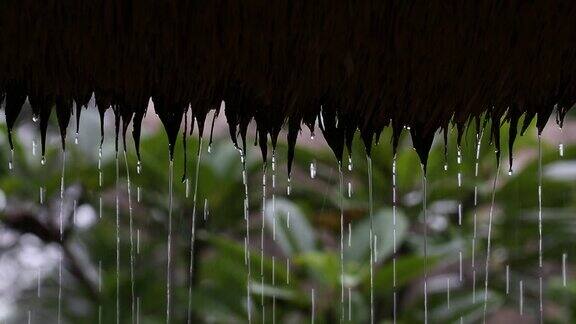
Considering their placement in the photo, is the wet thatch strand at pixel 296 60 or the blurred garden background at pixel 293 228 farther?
the blurred garden background at pixel 293 228

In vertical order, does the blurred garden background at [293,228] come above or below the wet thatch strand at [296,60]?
below

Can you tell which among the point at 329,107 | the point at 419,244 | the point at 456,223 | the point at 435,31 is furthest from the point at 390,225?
the point at 435,31

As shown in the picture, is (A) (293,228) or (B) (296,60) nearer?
(B) (296,60)

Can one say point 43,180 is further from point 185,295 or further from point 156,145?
point 185,295

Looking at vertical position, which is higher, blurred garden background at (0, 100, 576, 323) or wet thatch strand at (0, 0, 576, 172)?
wet thatch strand at (0, 0, 576, 172)

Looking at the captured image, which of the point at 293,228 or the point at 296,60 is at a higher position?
the point at 296,60
